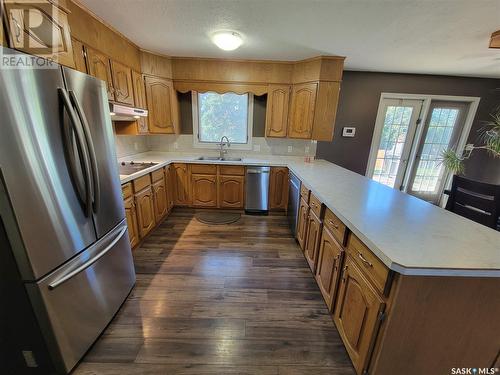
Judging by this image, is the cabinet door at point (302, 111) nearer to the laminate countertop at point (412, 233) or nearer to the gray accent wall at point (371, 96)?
the gray accent wall at point (371, 96)

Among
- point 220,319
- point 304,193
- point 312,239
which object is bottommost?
point 220,319

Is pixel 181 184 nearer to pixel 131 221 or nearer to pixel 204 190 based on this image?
pixel 204 190

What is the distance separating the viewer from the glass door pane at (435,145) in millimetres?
3688

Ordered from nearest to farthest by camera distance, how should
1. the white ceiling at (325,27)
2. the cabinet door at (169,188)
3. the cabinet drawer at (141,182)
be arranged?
the white ceiling at (325,27)
the cabinet drawer at (141,182)
the cabinet door at (169,188)

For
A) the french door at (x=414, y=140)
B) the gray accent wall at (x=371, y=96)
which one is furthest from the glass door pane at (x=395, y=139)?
the gray accent wall at (x=371, y=96)

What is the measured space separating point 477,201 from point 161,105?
13.2ft

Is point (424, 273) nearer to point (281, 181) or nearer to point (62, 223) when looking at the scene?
point (62, 223)

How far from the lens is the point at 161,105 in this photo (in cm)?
324

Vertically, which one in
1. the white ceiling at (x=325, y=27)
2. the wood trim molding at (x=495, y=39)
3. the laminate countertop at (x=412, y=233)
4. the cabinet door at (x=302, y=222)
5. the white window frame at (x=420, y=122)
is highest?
the white ceiling at (x=325, y=27)

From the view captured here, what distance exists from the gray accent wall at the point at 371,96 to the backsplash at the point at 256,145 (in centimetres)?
31

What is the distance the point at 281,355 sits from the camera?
1.37 m

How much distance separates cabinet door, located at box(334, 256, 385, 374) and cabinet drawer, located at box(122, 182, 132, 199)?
2.10 metres

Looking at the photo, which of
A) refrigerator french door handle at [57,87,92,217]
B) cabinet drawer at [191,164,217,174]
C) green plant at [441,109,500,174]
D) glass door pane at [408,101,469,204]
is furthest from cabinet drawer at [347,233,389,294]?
glass door pane at [408,101,469,204]

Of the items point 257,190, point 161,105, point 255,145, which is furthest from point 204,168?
point 161,105
